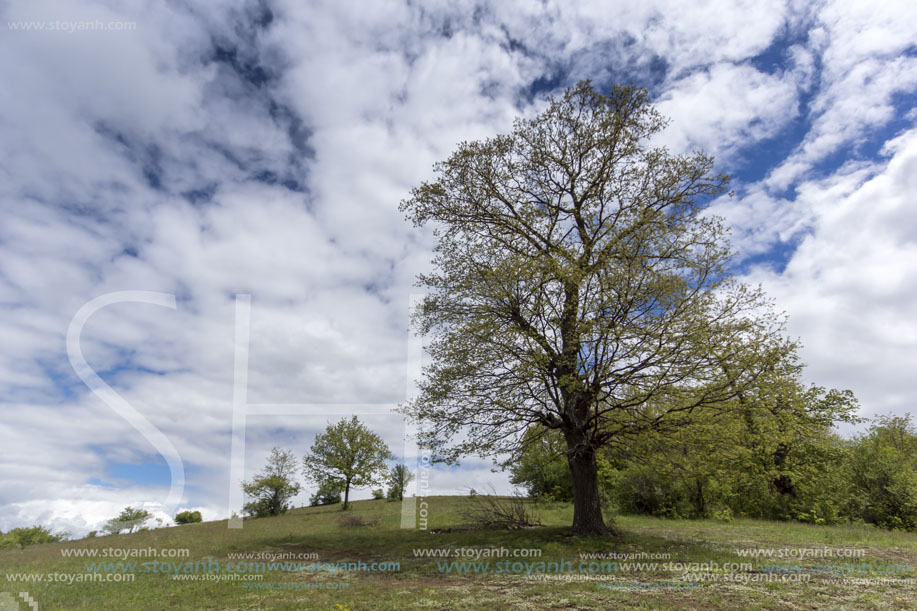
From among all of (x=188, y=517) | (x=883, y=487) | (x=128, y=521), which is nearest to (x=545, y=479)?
(x=883, y=487)

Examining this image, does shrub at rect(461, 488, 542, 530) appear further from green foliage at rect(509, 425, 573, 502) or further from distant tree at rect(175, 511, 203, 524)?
distant tree at rect(175, 511, 203, 524)

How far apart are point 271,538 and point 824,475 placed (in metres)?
28.8

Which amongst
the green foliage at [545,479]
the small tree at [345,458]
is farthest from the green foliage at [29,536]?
the green foliage at [545,479]

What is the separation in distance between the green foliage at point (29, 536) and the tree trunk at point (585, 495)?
32.1m

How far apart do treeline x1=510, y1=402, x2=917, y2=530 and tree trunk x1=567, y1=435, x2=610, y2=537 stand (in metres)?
0.77

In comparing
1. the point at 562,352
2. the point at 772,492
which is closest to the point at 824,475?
the point at 772,492

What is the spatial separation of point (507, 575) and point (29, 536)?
36.7 meters

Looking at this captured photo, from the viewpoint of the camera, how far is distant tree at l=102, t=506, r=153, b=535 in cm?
3130

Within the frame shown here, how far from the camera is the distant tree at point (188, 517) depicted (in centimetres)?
4722

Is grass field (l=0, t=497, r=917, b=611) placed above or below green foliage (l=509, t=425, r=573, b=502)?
above

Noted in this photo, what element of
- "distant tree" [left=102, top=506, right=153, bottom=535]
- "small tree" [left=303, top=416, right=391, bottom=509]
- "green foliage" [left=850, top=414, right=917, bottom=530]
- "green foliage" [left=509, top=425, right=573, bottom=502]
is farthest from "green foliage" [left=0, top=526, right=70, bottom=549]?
"green foliage" [left=850, top=414, right=917, bottom=530]

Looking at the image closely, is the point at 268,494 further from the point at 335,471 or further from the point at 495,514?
the point at 495,514

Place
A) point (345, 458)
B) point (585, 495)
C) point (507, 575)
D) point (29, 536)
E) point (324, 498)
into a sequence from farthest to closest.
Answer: point (324, 498) → point (345, 458) → point (29, 536) → point (585, 495) → point (507, 575)

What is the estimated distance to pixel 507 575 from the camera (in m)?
9.75
